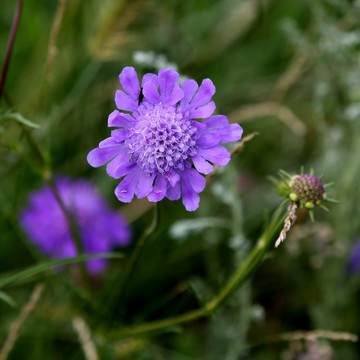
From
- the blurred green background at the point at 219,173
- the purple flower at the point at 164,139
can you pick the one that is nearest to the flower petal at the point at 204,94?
the purple flower at the point at 164,139

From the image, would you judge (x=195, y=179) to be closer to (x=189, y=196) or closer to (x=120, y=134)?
(x=189, y=196)

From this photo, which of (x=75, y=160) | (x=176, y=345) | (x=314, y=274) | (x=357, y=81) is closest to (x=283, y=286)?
(x=314, y=274)

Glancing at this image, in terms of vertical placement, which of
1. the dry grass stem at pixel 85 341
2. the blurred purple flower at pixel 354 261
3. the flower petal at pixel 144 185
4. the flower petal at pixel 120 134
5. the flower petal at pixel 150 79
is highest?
the blurred purple flower at pixel 354 261

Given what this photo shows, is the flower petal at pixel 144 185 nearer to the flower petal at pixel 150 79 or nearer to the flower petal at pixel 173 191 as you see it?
the flower petal at pixel 173 191

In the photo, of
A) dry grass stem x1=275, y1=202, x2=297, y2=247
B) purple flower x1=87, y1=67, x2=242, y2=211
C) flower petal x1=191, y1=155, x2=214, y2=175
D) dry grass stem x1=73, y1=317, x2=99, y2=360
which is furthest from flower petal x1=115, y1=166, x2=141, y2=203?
dry grass stem x1=73, y1=317, x2=99, y2=360

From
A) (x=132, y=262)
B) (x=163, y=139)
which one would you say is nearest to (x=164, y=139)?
(x=163, y=139)

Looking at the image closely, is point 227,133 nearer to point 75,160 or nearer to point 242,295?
point 242,295

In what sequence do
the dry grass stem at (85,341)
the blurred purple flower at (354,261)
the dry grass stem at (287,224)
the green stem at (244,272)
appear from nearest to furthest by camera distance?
1. the dry grass stem at (287,224)
2. the green stem at (244,272)
3. the dry grass stem at (85,341)
4. the blurred purple flower at (354,261)
